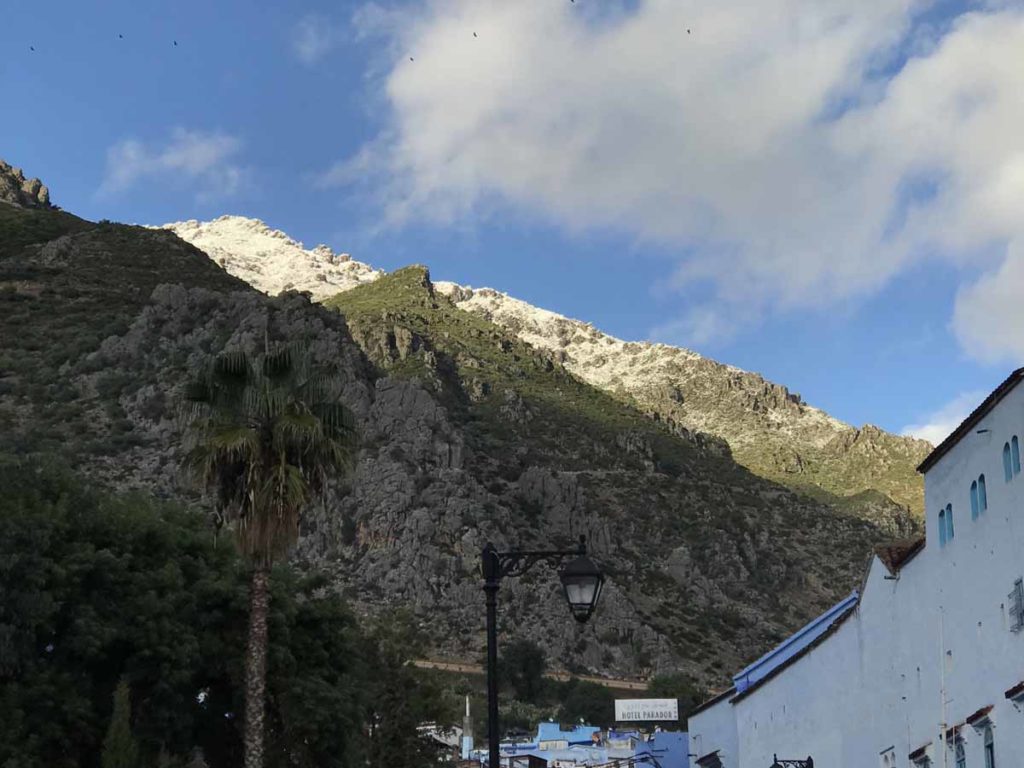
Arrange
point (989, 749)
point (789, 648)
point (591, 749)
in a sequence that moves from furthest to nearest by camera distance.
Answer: point (591, 749) → point (789, 648) → point (989, 749)

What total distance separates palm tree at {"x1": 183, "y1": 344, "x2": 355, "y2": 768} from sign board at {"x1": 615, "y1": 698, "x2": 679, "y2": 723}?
192ft

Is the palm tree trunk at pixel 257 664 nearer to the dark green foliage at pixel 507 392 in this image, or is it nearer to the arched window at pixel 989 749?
the arched window at pixel 989 749

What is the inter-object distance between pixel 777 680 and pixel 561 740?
47724 mm

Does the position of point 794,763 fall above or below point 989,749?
above

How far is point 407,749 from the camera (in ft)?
175

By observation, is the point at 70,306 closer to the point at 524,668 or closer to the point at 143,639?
the point at 524,668

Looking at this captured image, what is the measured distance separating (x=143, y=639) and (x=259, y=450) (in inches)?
449

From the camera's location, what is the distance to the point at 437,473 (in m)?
111

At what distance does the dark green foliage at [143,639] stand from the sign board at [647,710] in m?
42.4

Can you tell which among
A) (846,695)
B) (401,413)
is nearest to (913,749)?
(846,695)

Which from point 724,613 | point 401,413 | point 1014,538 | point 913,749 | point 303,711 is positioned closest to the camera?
point 1014,538

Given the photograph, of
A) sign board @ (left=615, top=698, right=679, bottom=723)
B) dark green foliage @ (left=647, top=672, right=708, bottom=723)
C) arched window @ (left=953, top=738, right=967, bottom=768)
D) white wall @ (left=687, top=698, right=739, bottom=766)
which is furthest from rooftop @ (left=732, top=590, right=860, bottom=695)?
dark green foliage @ (left=647, top=672, right=708, bottom=723)

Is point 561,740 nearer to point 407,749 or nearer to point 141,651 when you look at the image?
point 407,749

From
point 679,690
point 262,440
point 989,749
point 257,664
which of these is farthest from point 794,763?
point 679,690
